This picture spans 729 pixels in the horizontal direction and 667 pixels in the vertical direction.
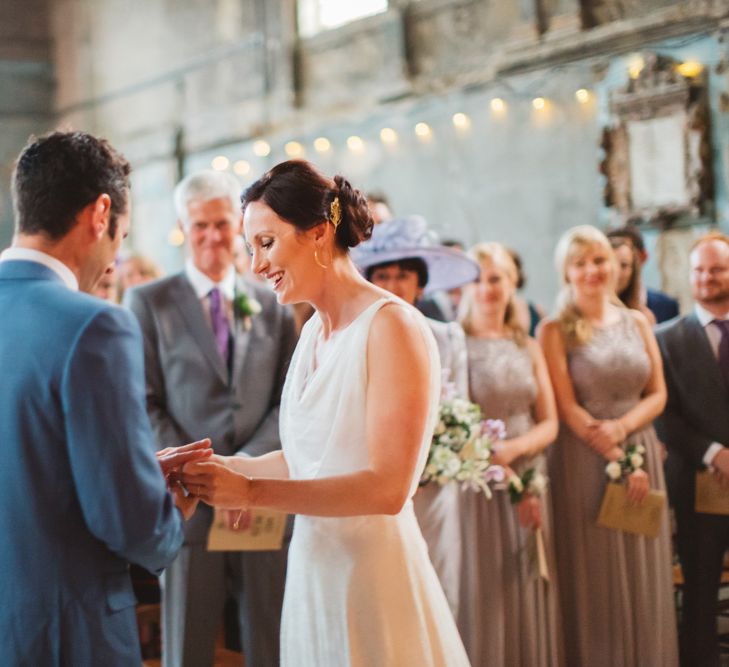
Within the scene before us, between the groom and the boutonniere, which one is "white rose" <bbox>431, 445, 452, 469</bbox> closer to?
the boutonniere

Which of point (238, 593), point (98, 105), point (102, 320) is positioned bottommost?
point (238, 593)

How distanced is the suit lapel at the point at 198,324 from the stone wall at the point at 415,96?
5.75 meters

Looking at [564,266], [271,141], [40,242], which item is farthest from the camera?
[271,141]

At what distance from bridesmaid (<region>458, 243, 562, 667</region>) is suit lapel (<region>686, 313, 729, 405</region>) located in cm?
68

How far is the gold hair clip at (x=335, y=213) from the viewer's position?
7.83 ft

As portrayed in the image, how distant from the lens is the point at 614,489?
456 centimetres

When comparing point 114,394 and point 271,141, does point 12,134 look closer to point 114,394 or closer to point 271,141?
point 271,141

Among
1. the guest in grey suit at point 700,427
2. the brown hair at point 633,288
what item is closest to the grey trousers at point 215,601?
the guest in grey suit at point 700,427

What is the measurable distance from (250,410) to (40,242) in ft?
5.85

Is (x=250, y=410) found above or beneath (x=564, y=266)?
beneath

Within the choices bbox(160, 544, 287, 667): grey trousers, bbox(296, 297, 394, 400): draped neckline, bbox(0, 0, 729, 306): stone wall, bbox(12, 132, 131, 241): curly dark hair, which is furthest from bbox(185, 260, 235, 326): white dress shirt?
bbox(0, 0, 729, 306): stone wall

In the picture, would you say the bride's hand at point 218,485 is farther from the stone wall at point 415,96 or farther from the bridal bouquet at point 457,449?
the stone wall at point 415,96

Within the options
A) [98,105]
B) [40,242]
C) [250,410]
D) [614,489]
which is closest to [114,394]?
[40,242]

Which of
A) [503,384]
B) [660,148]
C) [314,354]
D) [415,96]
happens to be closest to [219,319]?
[503,384]
